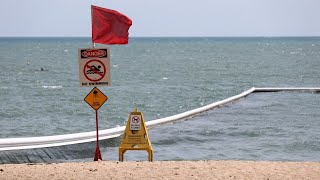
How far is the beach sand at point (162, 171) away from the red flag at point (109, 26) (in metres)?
3.01

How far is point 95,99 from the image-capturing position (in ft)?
50.4

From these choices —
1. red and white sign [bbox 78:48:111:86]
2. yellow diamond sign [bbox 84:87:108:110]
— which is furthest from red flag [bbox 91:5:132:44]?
yellow diamond sign [bbox 84:87:108:110]

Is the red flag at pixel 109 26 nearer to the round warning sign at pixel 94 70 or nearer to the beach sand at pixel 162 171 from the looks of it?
the round warning sign at pixel 94 70

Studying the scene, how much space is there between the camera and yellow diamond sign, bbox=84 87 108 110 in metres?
15.3

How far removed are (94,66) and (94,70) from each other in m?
0.09

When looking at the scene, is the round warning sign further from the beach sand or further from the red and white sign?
the beach sand

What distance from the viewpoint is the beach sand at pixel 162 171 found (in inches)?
483

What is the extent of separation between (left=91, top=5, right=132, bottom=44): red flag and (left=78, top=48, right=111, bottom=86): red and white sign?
0.48 meters

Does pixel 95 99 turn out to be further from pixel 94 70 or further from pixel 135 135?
pixel 135 135

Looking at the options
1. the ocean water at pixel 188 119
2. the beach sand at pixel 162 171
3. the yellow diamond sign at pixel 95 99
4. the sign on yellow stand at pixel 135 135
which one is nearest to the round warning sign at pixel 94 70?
the yellow diamond sign at pixel 95 99

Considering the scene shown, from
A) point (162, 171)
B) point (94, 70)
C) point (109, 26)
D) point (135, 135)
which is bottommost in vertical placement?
point (162, 171)

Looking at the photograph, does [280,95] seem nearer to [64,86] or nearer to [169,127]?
[169,127]

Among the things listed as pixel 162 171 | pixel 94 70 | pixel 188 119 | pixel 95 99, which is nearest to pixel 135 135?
pixel 95 99

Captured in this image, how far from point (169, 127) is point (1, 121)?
11.6 metres
